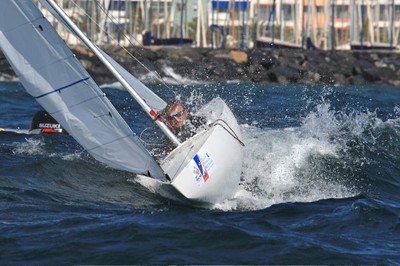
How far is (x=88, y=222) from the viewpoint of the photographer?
7.88 m

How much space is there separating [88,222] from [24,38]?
2157 mm

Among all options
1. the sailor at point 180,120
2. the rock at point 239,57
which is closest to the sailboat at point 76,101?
the sailor at point 180,120

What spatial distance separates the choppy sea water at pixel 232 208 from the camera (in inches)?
281

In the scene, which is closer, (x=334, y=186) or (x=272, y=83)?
(x=334, y=186)

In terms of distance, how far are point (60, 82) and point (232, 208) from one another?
2249 millimetres

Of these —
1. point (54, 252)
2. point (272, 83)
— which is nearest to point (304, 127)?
point (54, 252)

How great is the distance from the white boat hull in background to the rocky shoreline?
20839 mm

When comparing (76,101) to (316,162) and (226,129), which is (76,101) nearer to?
(226,129)

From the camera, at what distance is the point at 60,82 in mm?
8648

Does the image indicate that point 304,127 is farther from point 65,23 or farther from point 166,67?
point 166,67

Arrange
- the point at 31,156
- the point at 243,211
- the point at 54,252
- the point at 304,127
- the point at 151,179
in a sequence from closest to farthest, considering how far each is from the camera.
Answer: the point at 54,252 → the point at 243,211 → the point at 151,179 → the point at 31,156 → the point at 304,127

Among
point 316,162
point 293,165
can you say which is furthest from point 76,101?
point 316,162

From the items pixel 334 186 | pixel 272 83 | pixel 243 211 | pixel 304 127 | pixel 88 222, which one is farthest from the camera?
pixel 272 83

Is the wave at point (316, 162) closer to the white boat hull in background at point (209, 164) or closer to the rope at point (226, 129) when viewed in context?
the white boat hull in background at point (209, 164)
